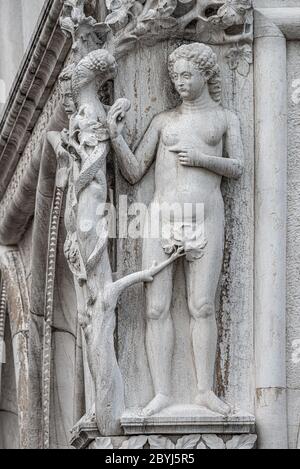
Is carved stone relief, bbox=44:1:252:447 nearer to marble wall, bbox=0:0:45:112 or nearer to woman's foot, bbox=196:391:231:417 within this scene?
woman's foot, bbox=196:391:231:417

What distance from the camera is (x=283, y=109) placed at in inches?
513

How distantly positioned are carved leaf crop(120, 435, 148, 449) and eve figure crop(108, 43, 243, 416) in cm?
13

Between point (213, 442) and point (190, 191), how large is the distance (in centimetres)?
128

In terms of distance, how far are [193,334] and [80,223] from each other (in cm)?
80

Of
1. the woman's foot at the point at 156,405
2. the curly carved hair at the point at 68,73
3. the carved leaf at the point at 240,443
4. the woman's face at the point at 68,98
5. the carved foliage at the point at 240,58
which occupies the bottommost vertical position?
the carved leaf at the point at 240,443

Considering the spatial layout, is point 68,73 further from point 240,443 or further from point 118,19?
point 240,443

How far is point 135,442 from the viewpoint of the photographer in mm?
12516

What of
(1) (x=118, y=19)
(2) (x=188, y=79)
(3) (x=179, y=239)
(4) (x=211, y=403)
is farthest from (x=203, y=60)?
(4) (x=211, y=403)

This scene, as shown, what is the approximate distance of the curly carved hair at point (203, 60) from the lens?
12820 millimetres

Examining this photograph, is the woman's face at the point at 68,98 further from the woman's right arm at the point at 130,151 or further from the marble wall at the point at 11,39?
the marble wall at the point at 11,39

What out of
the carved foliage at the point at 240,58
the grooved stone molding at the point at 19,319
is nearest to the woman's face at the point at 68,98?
the carved foliage at the point at 240,58

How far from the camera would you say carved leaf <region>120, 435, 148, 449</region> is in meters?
12.5

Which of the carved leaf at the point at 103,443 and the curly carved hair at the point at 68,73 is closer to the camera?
the carved leaf at the point at 103,443

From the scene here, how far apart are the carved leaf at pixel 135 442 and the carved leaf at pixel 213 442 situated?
301 millimetres
